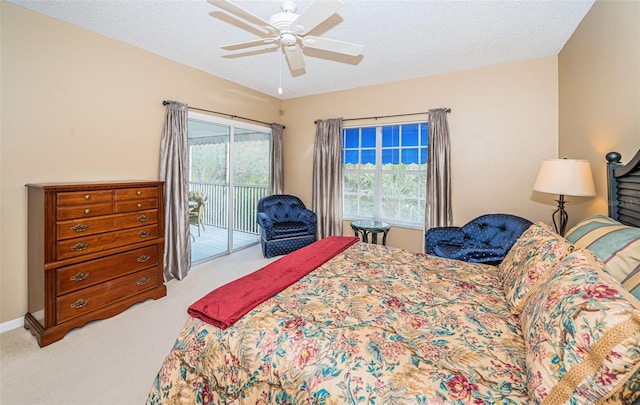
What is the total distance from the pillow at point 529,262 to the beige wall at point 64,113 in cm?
383

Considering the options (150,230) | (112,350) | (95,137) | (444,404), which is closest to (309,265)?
(444,404)

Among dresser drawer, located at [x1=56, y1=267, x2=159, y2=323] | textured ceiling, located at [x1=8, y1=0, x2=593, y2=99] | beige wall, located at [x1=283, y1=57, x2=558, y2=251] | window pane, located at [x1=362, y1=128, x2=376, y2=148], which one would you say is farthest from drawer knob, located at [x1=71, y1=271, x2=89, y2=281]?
window pane, located at [x1=362, y1=128, x2=376, y2=148]

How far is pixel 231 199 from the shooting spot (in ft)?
15.0

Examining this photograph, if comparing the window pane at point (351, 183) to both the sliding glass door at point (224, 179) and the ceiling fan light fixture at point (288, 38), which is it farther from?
the ceiling fan light fixture at point (288, 38)

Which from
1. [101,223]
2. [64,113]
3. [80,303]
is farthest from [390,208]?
[64,113]

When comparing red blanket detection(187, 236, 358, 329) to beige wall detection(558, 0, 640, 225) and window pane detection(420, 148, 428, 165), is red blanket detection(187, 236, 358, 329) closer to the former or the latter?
beige wall detection(558, 0, 640, 225)

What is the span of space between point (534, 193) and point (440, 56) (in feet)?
6.84

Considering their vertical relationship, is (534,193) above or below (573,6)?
below

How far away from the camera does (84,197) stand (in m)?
2.44

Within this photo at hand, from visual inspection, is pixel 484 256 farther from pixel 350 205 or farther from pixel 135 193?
pixel 135 193

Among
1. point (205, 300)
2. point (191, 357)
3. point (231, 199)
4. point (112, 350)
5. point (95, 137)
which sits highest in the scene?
point (95, 137)

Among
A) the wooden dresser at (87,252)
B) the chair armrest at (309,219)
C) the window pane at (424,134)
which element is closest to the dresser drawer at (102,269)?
the wooden dresser at (87,252)

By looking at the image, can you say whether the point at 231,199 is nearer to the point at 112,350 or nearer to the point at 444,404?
the point at 112,350

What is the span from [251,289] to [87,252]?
1.90 meters
